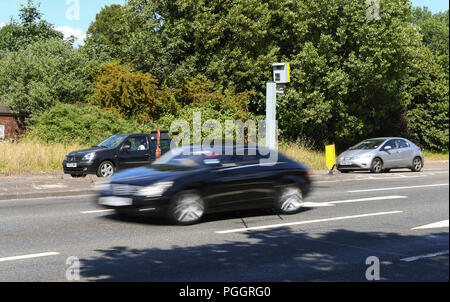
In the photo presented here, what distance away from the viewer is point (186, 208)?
9.28m

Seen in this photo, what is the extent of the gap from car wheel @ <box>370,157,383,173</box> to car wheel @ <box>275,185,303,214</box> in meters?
11.7

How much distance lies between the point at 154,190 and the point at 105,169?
31.7 ft

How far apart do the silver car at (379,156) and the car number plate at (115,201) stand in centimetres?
1435

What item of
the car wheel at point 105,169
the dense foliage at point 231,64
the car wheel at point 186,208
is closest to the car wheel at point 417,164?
the dense foliage at point 231,64

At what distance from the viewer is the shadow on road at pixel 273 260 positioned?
5.77m

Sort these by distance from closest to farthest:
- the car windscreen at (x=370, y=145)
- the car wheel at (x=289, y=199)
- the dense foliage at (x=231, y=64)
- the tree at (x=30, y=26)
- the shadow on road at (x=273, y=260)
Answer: the shadow on road at (x=273, y=260) → the car wheel at (x=289, y=199) → the car windscreen at (x=370, y=145) → the dense foliage at (x=231, y=64) → the tree at (x=30, y=26)

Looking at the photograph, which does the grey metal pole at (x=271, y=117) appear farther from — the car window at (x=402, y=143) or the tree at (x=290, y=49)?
the tree at (x=290, y=49)

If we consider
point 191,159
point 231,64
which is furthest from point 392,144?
point 191,159

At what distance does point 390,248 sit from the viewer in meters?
7.30

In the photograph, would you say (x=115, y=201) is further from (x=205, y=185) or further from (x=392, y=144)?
(x=392, y=144)
